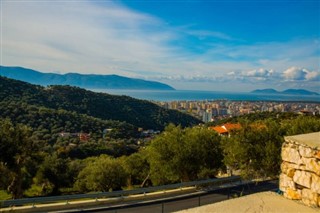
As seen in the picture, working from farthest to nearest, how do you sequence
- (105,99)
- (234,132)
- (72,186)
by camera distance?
(105,99) → (72,186) → (234,132)

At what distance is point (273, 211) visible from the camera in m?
4.83

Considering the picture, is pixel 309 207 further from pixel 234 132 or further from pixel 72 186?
pixel 72 186

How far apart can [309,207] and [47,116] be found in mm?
69074

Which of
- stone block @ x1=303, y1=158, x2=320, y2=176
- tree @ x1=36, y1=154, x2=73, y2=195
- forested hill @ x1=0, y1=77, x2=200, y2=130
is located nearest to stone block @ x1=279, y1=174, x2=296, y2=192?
stone block @ x1=303, y1=158, x2=320, y2=176

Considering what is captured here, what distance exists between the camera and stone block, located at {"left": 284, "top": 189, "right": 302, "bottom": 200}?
5344 mm

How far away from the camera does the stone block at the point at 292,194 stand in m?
5.34

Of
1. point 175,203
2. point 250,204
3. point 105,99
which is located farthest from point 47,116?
point 250,204

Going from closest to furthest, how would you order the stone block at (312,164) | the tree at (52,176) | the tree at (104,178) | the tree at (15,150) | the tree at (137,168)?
the stone block at (312,164) → the tree at (15,150) → the tree at (104,178) → the tree at (52,176) → the tree at (137,168)

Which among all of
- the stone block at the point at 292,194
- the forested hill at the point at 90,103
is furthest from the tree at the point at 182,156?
the forested hill at the point at 90,103

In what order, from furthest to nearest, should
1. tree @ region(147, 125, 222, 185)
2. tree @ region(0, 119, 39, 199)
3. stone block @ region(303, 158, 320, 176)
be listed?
tree @ region(147, 125, 222, 185)
tree @ region(0, 119, 39, 199)
stone block @ region(303, 158, 320, 176)

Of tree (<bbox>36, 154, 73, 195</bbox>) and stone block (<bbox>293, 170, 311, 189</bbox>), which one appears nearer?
stone block (<bbox>293, 170, 311, 189</bbox>)

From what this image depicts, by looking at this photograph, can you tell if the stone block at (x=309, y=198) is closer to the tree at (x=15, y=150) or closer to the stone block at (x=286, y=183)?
the stone block at (x=286, y=183)

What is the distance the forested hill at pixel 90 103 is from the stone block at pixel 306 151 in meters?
75.1

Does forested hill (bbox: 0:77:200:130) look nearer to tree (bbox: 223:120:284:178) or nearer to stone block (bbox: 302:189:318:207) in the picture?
tree (bbox: 223:120:284:178)
